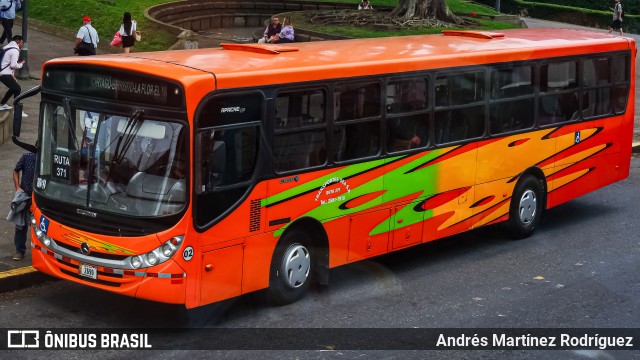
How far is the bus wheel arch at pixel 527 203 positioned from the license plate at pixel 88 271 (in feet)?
20.7

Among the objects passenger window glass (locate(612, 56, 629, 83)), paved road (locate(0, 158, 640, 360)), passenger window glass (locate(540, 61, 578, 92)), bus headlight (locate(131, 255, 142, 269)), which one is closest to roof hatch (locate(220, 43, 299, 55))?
paved road (locate(0, 158, 640, 360))

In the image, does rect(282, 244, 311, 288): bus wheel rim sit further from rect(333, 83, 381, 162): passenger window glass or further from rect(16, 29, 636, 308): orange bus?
rect(333, 83, 381, 162): passenger window glass

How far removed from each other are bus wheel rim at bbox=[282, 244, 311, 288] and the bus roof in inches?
70.2

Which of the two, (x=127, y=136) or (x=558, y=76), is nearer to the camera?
(x=127, y=136)

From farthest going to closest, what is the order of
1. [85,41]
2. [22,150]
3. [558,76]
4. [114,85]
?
[85,41], [22,150], [558,76], [114,85]

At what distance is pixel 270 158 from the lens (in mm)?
10711

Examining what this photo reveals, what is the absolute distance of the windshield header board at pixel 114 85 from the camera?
390 inches

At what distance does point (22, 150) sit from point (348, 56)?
758 cm

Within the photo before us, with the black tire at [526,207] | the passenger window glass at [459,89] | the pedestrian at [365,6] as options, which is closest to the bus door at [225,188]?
the passenger window glass at [459,89]

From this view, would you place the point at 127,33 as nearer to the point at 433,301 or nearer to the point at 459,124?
the point at 459,124

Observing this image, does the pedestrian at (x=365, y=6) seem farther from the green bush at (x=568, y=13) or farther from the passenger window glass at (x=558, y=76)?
the passenger window glass at (x=558, y=76)

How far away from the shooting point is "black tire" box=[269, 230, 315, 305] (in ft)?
36.2

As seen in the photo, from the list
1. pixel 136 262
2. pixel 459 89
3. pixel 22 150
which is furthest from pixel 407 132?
pixel 22 150

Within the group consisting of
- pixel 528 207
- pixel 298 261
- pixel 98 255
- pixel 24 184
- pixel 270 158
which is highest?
pixel 270 158
